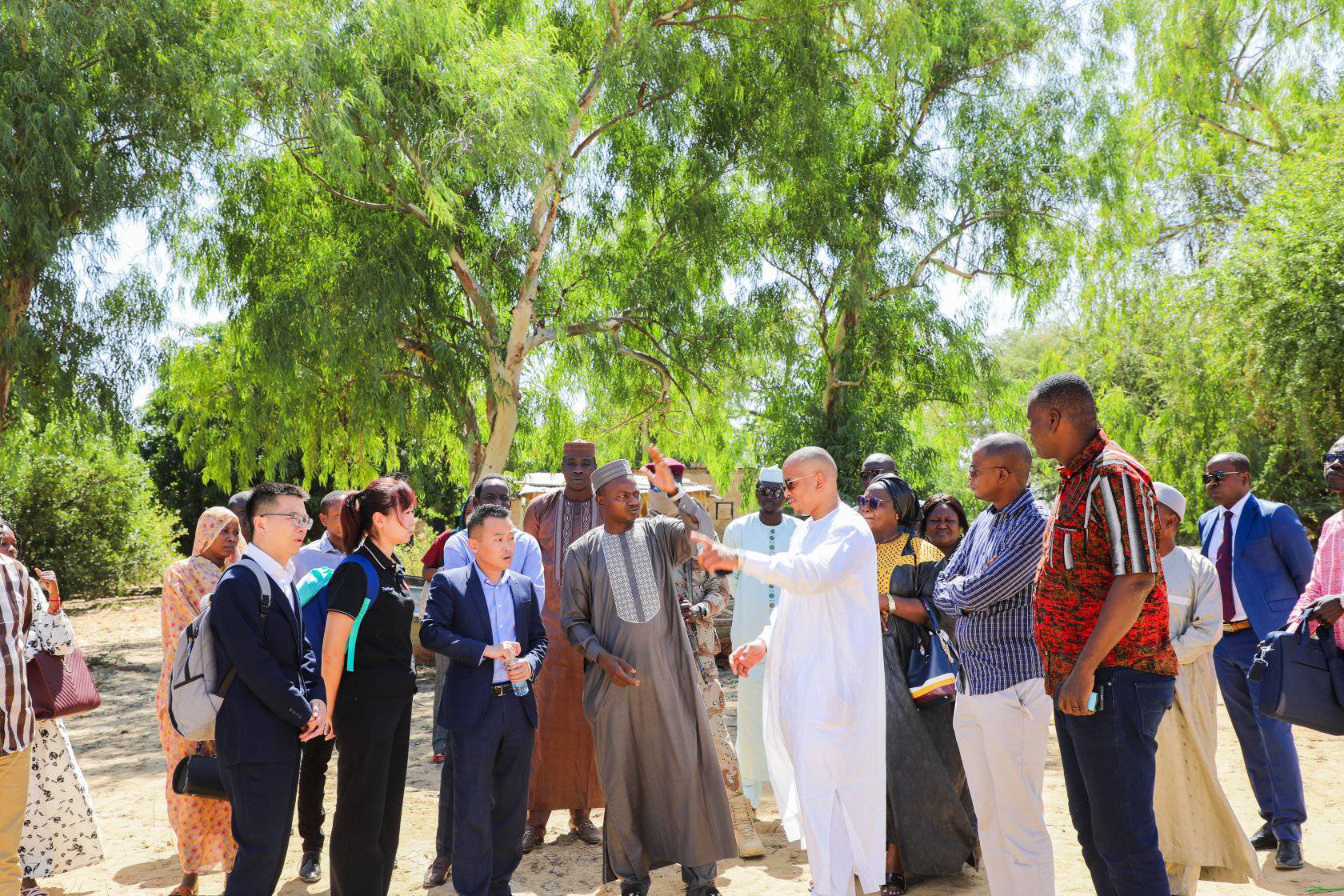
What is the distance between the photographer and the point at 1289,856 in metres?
5.59

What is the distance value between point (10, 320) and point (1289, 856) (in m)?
13.9

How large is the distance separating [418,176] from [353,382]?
277 cm

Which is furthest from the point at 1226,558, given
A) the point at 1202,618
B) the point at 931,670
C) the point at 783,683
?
the point at 783,683

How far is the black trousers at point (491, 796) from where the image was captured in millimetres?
4871

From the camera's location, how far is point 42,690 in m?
4.89

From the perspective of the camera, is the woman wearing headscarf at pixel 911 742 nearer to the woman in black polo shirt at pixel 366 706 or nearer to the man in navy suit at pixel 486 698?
the man in navy suit at pixel 486 698

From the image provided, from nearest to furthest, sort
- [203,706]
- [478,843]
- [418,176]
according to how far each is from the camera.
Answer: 1. [203,706]
2. [478,843]
3. [418,176]

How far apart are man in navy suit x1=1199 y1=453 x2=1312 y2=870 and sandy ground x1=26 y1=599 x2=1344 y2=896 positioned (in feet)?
1.95

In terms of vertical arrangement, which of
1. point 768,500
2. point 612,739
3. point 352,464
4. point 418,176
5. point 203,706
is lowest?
point 612,739

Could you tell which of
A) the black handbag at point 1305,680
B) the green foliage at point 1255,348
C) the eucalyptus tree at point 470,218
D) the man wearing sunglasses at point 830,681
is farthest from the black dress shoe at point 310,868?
the green foliage at point 1255,348

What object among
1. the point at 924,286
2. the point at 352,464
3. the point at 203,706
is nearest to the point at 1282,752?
the point at 203,706

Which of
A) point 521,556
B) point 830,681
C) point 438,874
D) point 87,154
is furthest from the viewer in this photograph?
point 87,154

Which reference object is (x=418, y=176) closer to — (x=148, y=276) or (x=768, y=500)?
(x=148, y=276)

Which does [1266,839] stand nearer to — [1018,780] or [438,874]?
[1018,780]
